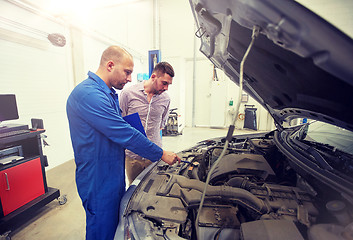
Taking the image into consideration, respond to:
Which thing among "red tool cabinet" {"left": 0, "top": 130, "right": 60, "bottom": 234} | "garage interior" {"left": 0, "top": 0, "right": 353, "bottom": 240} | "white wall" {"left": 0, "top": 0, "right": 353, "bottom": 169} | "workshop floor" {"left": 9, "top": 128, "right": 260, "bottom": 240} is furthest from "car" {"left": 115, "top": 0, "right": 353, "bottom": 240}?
"red tool cabinet" {"left": 0, "top": 130, "right": 60, "bottom": 234}

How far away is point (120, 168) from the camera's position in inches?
46.3

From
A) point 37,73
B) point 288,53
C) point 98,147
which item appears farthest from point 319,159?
point 37,73

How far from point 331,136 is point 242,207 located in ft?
3.75

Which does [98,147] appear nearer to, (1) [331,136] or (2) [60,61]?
(1) [331,136]

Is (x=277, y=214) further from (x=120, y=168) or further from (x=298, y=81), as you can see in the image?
(x=120, y=168)

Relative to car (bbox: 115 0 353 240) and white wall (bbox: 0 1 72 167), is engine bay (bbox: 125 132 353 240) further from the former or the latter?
white wall (bbox: 0 1 72 167)

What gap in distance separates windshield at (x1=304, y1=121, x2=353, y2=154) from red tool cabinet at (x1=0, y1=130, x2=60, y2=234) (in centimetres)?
290

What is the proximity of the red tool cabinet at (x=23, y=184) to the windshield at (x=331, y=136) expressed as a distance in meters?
2.90

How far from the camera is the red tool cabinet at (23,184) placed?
1.80 m

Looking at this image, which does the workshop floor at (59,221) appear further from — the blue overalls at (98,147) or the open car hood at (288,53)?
the open car hood at (288,53)

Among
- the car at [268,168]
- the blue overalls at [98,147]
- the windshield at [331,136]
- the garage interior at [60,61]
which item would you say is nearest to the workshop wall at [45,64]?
the garage interior at [60,61]

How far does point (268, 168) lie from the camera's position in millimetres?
1219

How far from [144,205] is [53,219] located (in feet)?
5.90

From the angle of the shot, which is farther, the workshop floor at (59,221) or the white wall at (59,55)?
the white wall at (59,55)
